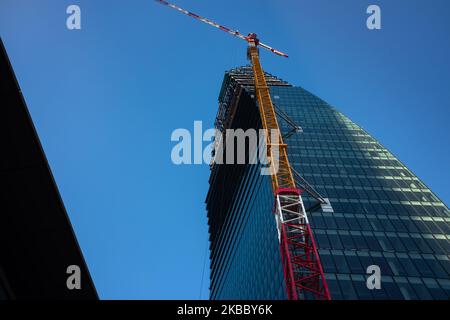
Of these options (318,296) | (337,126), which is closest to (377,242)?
(318,296)

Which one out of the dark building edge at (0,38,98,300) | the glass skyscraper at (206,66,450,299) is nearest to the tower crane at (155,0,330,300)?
the glass skyscraper at (206,66,450,299)

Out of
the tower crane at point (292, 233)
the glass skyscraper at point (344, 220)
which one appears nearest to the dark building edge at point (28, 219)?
Answer: the tower crane at point (292, 233)

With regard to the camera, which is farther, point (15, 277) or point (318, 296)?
point (318, 296)

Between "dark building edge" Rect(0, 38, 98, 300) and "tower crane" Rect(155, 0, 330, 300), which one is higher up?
"dark building edge" Rect(0, 38, 98, 300)

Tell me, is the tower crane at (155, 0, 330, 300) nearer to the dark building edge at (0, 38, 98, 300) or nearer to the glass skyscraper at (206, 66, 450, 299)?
the glass skyscraper at (206, 66, 450, 299)

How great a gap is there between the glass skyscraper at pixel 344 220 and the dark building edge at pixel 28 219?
116 ft

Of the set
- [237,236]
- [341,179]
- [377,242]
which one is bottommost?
[237,236]

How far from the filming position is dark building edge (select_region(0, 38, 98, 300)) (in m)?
13.0

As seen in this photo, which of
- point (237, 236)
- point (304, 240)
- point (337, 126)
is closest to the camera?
point (304, 240)

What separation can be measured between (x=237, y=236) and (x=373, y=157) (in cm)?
3850

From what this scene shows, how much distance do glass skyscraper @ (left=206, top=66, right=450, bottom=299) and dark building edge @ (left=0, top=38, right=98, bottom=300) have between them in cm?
3524

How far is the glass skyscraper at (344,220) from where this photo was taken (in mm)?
49250

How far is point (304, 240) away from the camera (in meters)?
41.4
